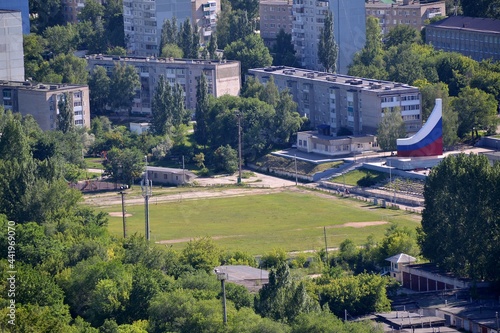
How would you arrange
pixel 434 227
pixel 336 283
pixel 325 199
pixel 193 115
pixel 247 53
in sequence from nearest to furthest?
pixel 336 283
pixel 434 227
pixel 325 199
pixel 193 115
pixel 247 53

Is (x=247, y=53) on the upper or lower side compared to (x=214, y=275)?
upper

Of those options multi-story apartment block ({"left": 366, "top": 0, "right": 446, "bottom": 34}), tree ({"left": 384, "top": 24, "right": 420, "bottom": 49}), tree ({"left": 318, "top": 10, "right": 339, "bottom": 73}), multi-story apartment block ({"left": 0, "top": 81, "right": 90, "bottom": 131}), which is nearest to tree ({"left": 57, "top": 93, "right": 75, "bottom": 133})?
multi-story apartment block ({"left": 0, "top": 81, "right": 90, "bottom": 131})

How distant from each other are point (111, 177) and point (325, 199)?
10631mm

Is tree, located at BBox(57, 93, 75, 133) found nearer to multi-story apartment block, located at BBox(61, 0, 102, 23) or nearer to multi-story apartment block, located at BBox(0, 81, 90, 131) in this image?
multi-story apartment block, located at BBox(0, 81, 90, 131)

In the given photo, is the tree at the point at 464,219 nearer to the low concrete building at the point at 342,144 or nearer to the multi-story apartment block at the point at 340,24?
the low concrete building at the point at 342,144

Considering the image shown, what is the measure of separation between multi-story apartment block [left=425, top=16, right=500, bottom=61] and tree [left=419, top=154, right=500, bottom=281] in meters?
37.2

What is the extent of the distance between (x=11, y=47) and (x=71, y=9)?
22.9 metres

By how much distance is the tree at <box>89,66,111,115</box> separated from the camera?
82188 millimetres

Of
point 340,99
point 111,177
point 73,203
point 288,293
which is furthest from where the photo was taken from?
point 340,99

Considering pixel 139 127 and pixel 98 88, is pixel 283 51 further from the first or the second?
pixel 139 127

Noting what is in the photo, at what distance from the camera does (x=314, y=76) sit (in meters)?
78.9

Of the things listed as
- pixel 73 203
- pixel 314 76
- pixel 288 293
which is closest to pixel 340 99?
pixel 314 76

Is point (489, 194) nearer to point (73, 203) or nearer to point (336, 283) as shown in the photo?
point (336, 283)

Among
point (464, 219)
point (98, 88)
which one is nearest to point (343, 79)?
point (98, 88)
